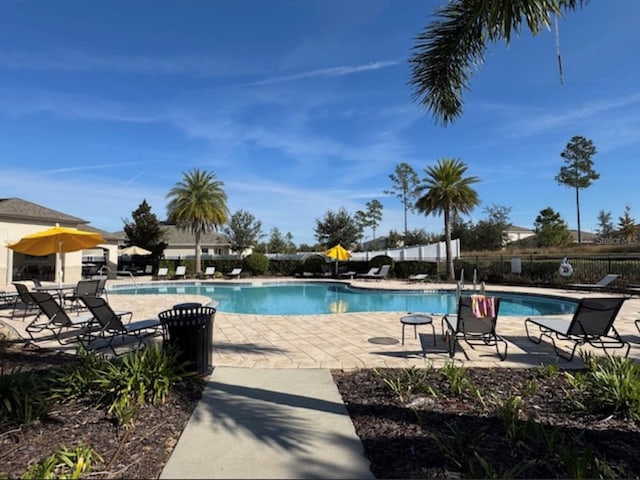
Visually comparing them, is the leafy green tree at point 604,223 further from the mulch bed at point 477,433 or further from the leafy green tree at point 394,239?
the mulch bed at point 477,433

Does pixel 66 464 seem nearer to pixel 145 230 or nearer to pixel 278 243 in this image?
pixel 145 230

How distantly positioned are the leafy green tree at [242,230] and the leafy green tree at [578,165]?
41.8 meters

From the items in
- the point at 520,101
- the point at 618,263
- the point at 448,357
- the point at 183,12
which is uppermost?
the point at 183,12

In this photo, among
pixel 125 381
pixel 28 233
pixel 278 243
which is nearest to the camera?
pixel 125 381

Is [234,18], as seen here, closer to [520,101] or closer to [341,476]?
[520,101]

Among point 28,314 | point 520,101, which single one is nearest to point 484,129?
point 520,101

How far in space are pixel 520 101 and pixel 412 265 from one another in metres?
13.1

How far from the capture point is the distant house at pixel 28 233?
63.8 ft

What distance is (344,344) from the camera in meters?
6.66

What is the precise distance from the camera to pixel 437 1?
5.89 meters

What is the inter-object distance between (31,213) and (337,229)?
29708 mm

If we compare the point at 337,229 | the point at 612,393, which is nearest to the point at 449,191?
the point at 612,393

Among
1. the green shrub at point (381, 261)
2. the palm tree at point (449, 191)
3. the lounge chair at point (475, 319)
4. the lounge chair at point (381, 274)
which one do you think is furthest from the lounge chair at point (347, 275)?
the lounge chair at point (475, 319)

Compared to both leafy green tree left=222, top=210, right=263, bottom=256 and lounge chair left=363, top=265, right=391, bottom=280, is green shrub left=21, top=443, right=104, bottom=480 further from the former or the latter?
leafy green tree left=222, top=210, right=263, bottom=256
